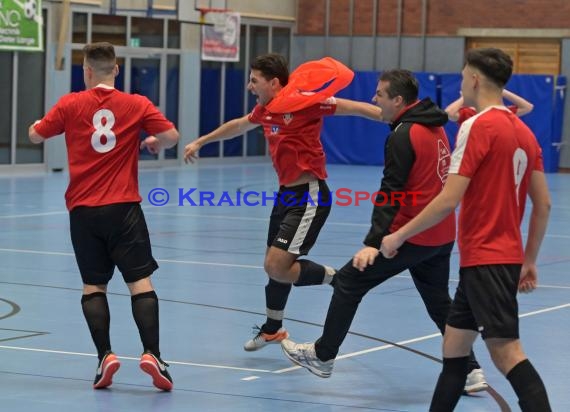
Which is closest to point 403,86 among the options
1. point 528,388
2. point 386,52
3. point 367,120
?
point 528,388

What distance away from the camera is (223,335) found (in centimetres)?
861

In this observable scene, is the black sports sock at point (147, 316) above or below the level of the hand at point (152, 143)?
below

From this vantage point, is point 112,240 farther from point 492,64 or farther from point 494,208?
point 492,64

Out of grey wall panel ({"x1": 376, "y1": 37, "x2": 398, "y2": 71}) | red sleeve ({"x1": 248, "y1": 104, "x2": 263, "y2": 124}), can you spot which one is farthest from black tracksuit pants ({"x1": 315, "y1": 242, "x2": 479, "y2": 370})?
grey wall panel ({"x1": 376, "y1": 37, "x2": 398, "y2": 71})

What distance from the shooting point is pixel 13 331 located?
8.52 metres

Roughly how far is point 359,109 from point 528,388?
306cm

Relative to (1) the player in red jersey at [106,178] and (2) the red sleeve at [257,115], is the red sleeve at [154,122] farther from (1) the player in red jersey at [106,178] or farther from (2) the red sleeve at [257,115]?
(2) the red sleeve at [257,115]

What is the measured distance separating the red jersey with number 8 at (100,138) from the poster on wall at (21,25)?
55.1 feet

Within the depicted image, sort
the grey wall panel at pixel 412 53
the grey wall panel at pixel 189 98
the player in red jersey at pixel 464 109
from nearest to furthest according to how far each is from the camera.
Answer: the player in red jersey at pixel 464 109, the grey wall panel at pixel 189 98, the grey wall panel at pixel 412 53

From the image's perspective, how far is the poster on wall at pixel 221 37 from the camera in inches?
1109

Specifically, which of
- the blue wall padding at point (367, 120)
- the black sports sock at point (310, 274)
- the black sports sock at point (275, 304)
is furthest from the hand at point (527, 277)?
the blue wall padding at point (367, 120)

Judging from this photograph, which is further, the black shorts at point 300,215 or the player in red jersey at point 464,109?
the player in red jersey at point 464,109

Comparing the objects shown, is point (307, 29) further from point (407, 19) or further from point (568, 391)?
point (568, 391)

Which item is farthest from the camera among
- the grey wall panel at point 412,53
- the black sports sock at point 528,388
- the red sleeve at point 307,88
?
the grey wall panel at point 412,53
